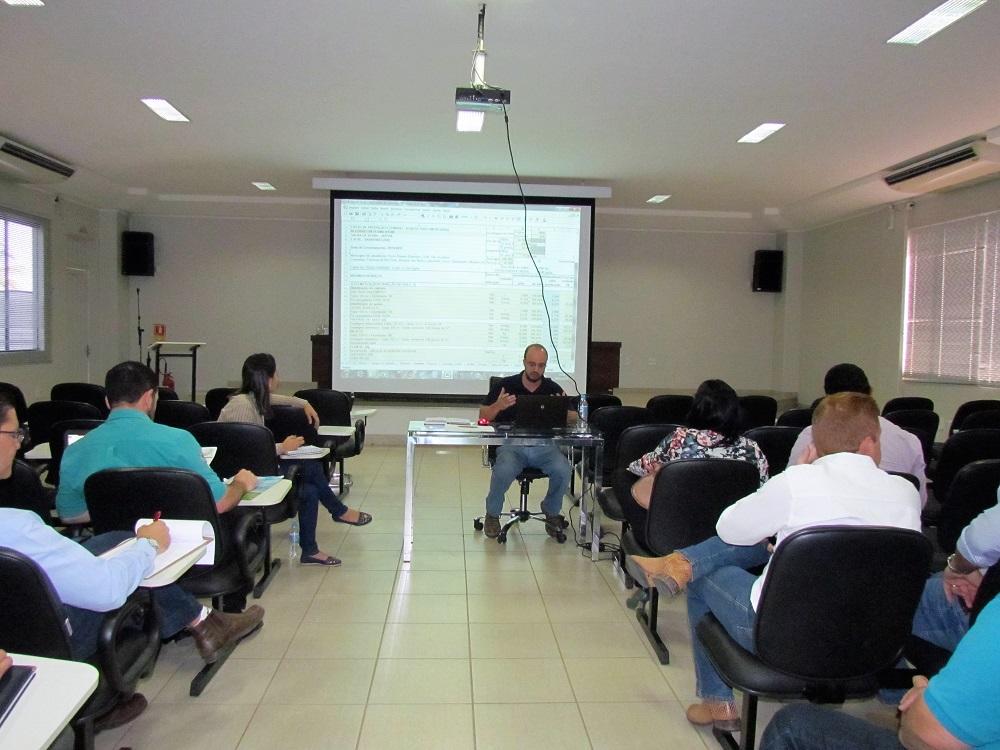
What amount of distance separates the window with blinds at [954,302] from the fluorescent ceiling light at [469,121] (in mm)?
5249

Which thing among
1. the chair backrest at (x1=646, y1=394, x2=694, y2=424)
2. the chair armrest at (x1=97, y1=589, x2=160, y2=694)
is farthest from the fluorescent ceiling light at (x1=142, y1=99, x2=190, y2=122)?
the chair armrest at (x1=97, y1=589, x2=160, y2=694)

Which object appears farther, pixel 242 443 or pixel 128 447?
pixel 242 443

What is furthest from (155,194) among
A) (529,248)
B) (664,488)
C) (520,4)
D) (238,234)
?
(664,488)

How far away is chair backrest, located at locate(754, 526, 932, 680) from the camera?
1.79 metres

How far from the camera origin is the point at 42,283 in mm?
8641

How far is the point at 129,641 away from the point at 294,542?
8.17ft

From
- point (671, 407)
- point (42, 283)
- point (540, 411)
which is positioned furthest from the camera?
point (42, 283)

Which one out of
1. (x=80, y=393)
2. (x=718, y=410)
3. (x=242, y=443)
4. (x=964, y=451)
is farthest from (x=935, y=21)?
(x=80, y=393)

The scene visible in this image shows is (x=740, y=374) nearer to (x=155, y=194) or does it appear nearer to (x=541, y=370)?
(x=541, y=370)

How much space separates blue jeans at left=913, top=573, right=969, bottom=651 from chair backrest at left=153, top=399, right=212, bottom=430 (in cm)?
408

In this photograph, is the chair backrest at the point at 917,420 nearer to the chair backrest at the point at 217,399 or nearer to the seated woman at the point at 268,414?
the seated woman at the point at 268,414

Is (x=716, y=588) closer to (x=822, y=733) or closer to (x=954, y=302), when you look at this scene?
(x=822, y=733)

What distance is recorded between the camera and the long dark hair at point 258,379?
4.01 m

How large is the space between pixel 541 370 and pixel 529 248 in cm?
285
